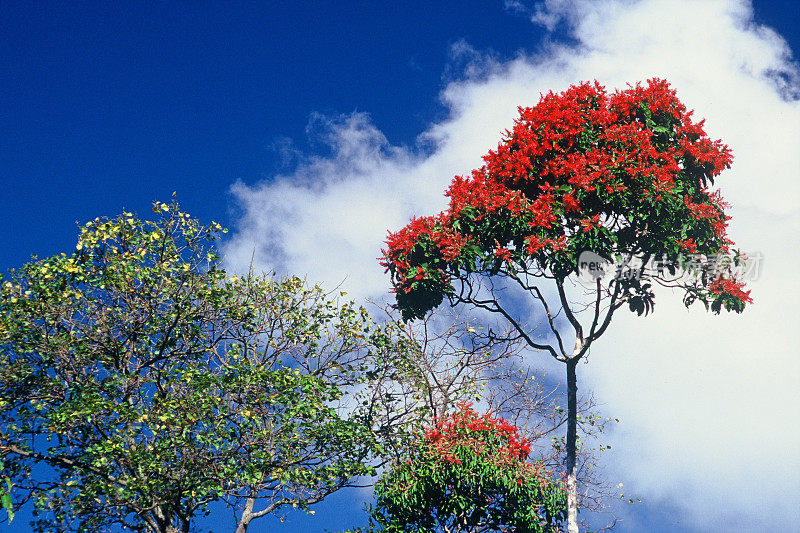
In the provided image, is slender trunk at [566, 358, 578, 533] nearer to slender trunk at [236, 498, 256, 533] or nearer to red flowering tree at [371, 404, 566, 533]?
red flowering tree at [371, 404, 566, 533]

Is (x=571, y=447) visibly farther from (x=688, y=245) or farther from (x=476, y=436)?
(x=688, y=245)

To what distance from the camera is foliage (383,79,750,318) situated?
16656 millimetres

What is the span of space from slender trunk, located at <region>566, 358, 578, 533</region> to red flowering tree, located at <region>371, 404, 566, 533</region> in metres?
1.09

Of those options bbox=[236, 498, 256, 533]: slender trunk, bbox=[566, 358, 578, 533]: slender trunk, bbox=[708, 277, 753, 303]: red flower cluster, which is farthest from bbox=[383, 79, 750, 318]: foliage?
bbox=[236, 498, 256, 533]: slender trunk

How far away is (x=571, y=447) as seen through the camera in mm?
17062

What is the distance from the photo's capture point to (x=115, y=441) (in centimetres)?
1508

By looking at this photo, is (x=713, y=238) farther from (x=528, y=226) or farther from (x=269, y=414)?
(x=269, y=414)

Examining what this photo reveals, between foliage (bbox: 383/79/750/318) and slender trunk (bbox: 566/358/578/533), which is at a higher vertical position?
foliage (bbox: 383/79/750/318)

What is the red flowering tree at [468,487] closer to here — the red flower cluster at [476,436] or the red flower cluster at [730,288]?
the red flower cluster at [476,436]

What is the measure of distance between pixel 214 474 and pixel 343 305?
6039mm

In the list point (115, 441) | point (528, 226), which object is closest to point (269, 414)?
point (115, 441)

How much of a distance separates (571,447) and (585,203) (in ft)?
20.5

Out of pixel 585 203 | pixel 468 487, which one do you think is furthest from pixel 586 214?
pixel 468 487

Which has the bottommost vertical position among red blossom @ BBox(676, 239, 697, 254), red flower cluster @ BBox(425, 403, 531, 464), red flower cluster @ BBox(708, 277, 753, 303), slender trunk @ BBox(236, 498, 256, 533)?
slender trunk @ BBox(236, 498, 256, 533)
